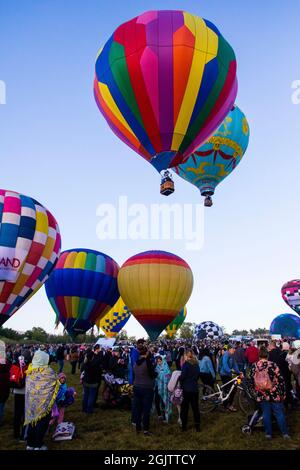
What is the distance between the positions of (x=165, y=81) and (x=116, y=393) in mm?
10253

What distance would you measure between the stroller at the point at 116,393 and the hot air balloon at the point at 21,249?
9.03 meters

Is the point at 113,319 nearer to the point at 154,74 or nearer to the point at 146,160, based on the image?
the point at 146,160

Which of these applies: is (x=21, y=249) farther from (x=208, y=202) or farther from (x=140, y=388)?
(x=140, y=388)

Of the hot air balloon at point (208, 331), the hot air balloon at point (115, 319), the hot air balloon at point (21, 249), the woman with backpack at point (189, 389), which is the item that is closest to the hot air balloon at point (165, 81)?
the hot air balloon at point (21, 249)

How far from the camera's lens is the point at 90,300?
23.2 m

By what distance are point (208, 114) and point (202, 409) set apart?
10.2m

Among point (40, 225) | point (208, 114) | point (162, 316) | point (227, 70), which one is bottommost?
point (162, 316)

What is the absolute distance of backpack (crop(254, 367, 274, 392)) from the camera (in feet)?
20.7

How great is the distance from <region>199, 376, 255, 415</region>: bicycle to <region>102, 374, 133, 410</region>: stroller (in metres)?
1.97

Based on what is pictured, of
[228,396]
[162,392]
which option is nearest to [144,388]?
[162,392]

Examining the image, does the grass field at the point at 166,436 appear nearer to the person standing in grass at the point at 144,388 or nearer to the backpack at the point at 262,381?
the person standing in grass at the point at 144,388

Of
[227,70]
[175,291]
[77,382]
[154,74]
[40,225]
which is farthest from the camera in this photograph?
[175,291]
